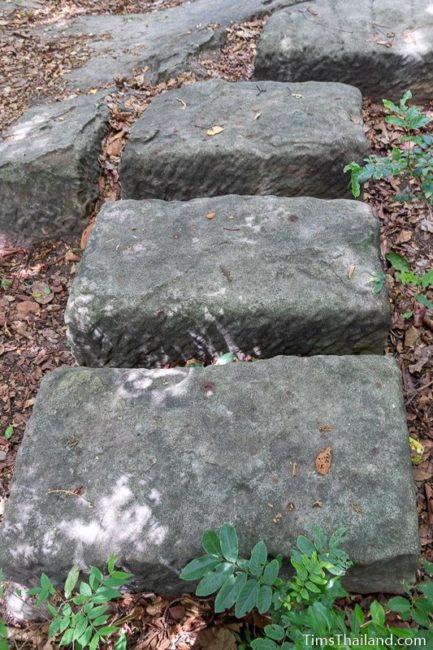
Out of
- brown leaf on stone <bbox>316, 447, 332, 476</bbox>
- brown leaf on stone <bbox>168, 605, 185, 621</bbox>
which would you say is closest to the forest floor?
brown leaf on stone <bbox>168, 605, 185, 621</bbox>

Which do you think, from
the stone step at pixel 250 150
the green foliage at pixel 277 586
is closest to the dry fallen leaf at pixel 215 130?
the stone step at pixel 250 150

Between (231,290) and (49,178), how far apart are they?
1.47 metres

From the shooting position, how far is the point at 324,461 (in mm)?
1810

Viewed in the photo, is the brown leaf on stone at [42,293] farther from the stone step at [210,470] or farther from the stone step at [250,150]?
the stone step at [210,470]

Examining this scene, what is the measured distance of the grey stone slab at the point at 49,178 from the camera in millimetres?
3127

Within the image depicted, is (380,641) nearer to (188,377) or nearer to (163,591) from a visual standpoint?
(163,591)

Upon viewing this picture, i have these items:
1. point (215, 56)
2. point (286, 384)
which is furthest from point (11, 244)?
point (215, 56)

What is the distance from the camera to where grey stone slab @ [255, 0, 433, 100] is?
375cm

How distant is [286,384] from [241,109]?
6.40ft

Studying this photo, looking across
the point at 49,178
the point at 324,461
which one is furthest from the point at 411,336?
the point at 49,178

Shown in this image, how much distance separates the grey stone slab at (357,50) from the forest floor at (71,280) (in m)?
0.21

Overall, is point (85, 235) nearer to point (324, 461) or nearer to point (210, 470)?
point (210, 470)

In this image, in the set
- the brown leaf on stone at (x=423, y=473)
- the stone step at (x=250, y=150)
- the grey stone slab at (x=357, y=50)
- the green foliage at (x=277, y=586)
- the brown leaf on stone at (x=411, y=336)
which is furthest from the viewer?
the grey stone slab at (x=357, y=50)

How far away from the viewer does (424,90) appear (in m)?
3.83
